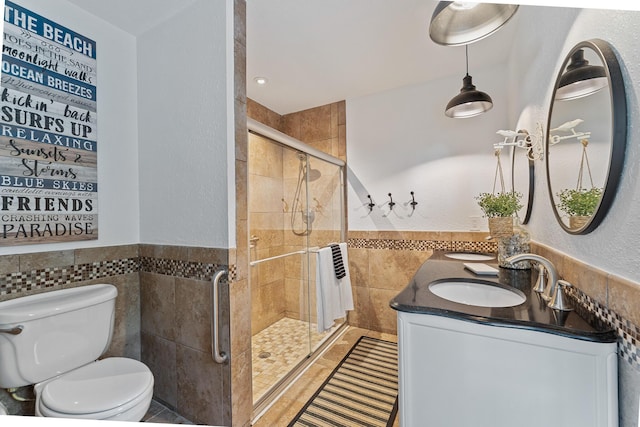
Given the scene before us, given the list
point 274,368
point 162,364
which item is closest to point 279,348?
point 274,368

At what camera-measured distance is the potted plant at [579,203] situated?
0.81 meters

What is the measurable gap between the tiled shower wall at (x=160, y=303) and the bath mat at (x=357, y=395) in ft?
1.83

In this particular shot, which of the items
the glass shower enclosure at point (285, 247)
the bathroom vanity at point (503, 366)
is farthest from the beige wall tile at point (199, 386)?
the bathroom vanity at point (503, 366)

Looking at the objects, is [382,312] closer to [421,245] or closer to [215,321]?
[421,245]

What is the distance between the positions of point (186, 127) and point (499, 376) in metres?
1.89

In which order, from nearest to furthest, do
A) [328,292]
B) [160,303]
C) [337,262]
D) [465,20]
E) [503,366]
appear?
[503,366] → [465,20] → [160,303] → [328,292] → [337,262]

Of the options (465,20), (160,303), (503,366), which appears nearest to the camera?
(503,366)

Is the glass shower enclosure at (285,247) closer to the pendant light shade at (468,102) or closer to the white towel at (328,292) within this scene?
the white towel at (328,292)

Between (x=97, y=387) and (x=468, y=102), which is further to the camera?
(x=468, y=102)

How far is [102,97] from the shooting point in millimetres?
1627

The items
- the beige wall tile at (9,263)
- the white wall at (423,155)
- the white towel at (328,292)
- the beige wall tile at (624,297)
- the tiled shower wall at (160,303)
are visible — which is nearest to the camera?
the beige wall tile at (624,297)

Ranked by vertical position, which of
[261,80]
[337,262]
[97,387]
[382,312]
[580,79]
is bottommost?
Result: [382,312]

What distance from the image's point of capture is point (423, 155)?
2523mm

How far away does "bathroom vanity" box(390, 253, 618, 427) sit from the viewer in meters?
0.72
